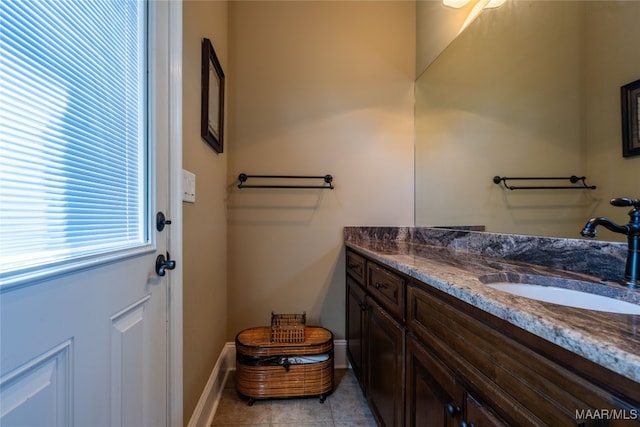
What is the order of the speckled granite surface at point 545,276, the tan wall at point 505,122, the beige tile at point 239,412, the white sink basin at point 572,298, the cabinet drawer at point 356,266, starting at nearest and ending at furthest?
the speckled granite surface at point 545,276
the white sink basin at point 572,298
the tan wall at point 505,122
the beige tile at point 239,412
the cabinet drawer at point 356,266

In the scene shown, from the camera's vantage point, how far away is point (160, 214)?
90cm

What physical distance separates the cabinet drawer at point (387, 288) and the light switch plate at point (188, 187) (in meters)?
0.86

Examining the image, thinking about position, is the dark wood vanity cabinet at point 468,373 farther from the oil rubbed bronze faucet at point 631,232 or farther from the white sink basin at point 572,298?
the oil rubbed bronze faucet at point 631,232

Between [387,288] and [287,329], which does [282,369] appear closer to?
[287,329]

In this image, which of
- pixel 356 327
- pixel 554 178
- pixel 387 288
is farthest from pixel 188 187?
Result: pixel 554 178

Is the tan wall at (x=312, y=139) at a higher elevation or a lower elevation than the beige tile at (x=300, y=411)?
higher

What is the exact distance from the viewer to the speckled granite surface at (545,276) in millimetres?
365

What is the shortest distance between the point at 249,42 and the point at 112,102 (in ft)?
4.94

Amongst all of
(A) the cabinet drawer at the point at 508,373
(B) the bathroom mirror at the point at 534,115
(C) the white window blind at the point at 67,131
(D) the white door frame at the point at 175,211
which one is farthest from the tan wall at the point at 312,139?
(A) the cabinet drawer at the point at 508,373

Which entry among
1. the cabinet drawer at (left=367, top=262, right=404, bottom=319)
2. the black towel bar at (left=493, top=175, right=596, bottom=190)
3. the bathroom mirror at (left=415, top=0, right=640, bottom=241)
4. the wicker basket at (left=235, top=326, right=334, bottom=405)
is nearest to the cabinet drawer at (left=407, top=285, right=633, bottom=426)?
the cabinet drawer at (left=367, top=262, right=404, bottom=319)

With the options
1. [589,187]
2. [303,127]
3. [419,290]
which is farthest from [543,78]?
[303,127]

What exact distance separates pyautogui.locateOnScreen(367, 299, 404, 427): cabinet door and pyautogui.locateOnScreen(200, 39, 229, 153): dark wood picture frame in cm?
117

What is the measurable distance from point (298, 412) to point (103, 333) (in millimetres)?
1206

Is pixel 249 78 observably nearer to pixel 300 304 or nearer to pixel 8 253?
pixel 300 304
